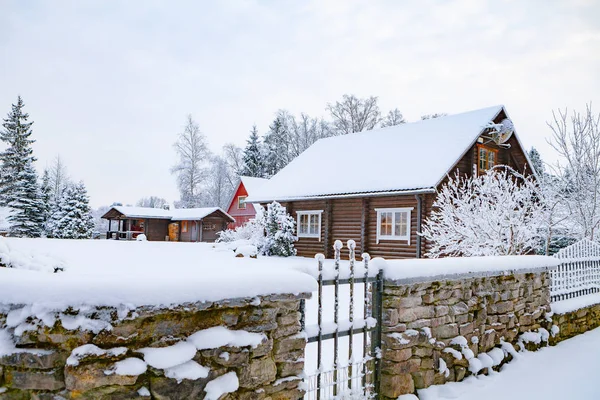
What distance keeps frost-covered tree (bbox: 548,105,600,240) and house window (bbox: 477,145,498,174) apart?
99.3 inches

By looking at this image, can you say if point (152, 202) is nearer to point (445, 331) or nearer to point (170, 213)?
point (170, 213)

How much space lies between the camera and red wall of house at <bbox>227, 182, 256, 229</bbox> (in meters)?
31.4

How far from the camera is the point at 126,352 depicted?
242cm

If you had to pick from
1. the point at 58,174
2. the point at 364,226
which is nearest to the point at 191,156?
the point at 58,174

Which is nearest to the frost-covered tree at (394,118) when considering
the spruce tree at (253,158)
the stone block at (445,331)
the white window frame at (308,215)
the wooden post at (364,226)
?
the spruce tree at (253,158)

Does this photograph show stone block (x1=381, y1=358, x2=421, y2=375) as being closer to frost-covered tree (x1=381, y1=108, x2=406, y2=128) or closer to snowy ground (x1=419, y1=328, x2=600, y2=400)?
snowy ground (x1=419, y1=328, x2=600, y2=400)

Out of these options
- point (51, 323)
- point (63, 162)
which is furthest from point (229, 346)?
point (63, 162)

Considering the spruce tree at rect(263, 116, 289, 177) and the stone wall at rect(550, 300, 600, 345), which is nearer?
the stone wall at rect(550, 300, 600, 345)

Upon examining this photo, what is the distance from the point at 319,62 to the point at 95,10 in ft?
50.7

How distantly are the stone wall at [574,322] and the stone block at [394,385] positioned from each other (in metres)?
4.06

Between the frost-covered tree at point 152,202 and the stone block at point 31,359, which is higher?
the frost-covered tree at point 152,202

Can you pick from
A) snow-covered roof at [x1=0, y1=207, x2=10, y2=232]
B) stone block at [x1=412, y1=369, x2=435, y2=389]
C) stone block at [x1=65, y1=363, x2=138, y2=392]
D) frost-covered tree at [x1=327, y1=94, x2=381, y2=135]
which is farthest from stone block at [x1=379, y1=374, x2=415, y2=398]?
frost-covered tree at [x1=327, y1=94, x2=381, y2=135]

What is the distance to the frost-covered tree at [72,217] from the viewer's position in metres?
25.6

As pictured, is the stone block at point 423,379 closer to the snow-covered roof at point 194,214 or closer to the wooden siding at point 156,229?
the snow-covered roof at point 194,214
